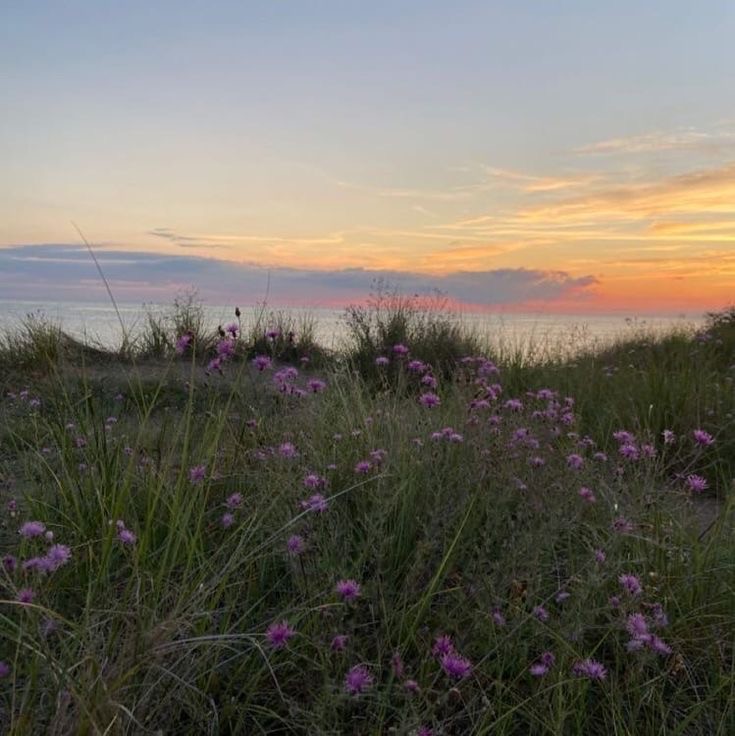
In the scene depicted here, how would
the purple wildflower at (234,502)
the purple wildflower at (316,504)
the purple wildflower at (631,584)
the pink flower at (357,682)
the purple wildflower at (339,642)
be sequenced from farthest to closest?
1. the purple wildflower at (234,502)
2. the purple wildflower at (316,504)
3. the purple wildflower at (631,584)
4. the purple wildflower at (339,642)
5. the pink flower at (357,682)

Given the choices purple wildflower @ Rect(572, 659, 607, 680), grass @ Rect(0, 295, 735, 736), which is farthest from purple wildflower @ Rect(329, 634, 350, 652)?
purple wildflower @ Rect(572, 659, 607, 680)

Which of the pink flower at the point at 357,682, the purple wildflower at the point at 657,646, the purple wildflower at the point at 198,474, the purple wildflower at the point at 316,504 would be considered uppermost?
the purple wildflower at the point at 316,504

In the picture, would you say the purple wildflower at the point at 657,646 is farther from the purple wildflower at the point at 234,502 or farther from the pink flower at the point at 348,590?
the purple wildflower at the point at 234,502

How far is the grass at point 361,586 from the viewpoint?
5.84 ft

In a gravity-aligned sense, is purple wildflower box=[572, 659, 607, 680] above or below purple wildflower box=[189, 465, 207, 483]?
below

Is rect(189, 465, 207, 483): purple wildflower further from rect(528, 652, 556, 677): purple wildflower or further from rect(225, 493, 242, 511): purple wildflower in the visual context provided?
rect(528, 652, 556, 677): purple wildflower

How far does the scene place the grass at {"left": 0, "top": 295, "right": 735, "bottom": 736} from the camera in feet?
5.84

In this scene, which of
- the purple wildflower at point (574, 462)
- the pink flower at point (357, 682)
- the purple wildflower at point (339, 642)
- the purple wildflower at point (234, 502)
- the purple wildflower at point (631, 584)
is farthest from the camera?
the purple wildflower at point (574, 462)

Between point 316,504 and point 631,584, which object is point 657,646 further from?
point 316,504

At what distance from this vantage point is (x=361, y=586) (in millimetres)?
2152

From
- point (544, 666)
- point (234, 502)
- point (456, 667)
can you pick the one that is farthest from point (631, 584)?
point (234, 502)

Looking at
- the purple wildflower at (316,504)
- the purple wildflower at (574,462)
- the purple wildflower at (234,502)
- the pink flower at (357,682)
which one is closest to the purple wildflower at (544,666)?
the pink flower at (357,682)

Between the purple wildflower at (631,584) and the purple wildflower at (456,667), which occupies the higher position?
the purple wildflower at (631,584)

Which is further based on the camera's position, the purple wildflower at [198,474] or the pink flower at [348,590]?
the purple wildflower at [198,474]
